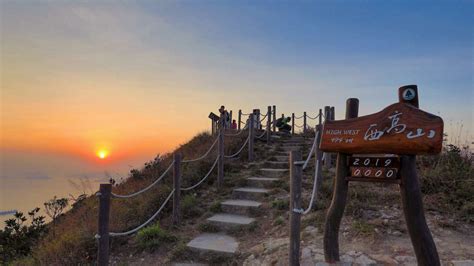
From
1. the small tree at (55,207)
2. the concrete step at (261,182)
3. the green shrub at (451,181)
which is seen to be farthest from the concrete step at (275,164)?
the small tree at (55,207)

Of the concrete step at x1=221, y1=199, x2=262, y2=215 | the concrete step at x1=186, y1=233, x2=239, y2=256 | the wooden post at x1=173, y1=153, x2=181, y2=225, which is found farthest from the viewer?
the concrete step at x1=221, y1=199, x2=262, y2=215

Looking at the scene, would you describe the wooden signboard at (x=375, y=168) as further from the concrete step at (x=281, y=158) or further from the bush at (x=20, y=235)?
the bush at (x=20, y=235)

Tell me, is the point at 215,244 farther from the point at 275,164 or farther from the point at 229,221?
the point at 275,164

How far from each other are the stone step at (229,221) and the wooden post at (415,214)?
3114 mm

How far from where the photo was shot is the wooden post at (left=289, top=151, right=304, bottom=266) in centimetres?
397

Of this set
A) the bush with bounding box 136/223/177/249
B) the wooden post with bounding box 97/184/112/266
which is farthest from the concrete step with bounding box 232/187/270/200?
the wooden post with bounding box 97/184/112/266

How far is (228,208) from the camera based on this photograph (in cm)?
679

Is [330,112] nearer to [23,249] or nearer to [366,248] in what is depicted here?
[366,248]

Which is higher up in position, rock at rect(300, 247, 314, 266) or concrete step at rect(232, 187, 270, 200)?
concrete step at rect(232, 187, 270, 200)

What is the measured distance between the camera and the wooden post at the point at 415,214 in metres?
3.29

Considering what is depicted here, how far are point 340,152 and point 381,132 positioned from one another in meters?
0.59

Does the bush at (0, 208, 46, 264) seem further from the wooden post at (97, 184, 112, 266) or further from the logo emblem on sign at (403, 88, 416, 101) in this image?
the logo emblem on sign at (403, 88, 416, 101)

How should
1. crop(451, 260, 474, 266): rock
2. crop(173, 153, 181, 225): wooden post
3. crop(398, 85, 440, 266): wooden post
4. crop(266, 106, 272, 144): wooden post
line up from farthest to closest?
1. crop(266, 106, 272, 144): wooden post
2. crop(173, 153, 181, 225): wooden post
3. crop(451, 260, 474, 266): rock
4. crop(398, 85, 440, 266): wooden post

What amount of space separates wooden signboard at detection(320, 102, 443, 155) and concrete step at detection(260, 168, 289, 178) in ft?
15.5
